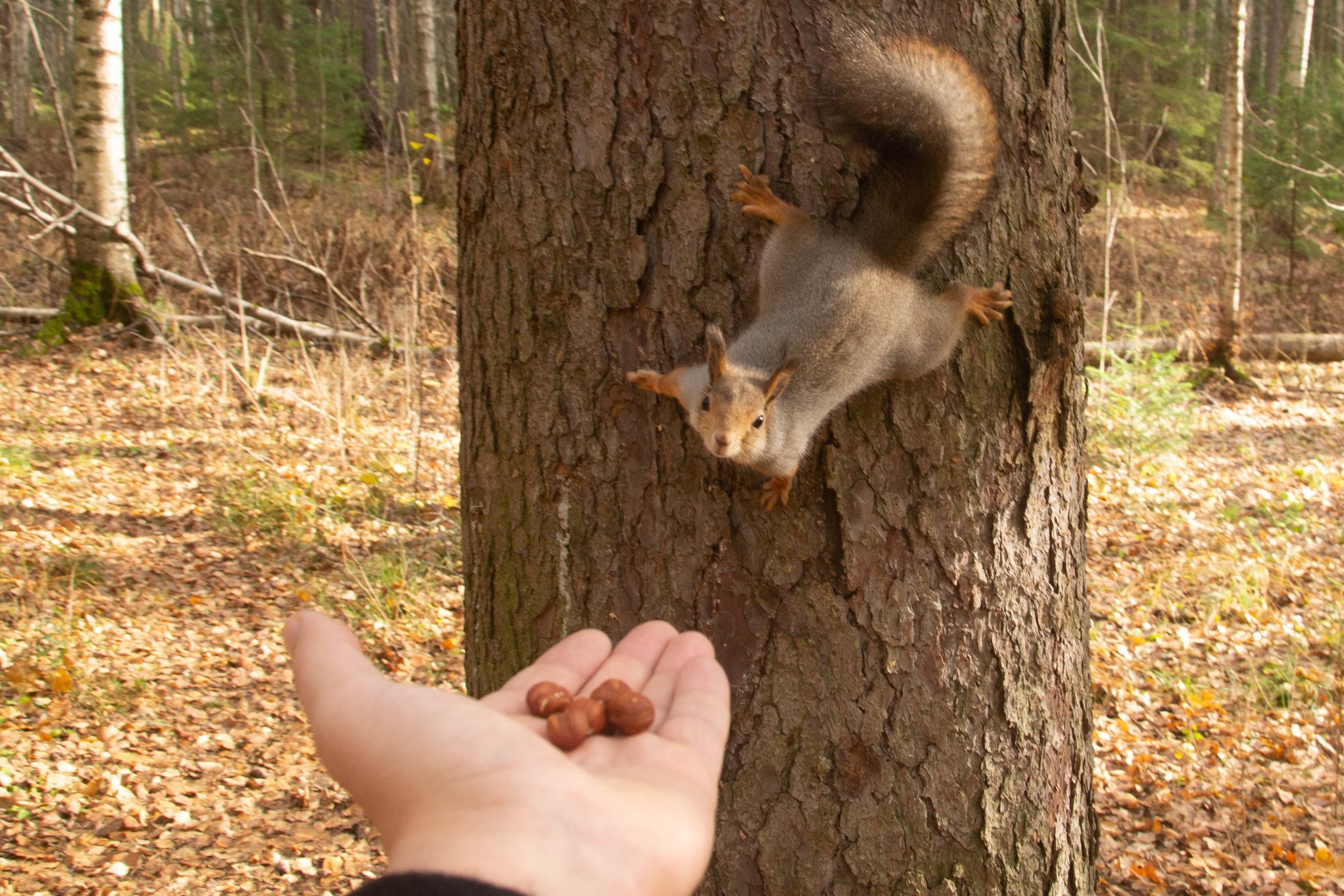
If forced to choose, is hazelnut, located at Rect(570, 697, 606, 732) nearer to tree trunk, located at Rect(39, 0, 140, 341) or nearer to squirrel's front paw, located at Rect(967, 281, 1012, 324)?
squirrel's front paw, located at Rect(967, 281, 1012, 324)

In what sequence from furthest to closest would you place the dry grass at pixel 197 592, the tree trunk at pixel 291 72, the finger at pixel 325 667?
the tree trunk at pixel 291 72 → the dry grass at pixel 197 592 → the finger at pixel 325 667

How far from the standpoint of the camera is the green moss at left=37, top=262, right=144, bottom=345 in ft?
27.1

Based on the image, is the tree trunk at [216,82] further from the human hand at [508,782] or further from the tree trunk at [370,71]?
the human hand at [508,782]

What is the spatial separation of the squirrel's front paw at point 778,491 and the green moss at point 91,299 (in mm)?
7856

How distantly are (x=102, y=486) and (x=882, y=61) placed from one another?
556 cm

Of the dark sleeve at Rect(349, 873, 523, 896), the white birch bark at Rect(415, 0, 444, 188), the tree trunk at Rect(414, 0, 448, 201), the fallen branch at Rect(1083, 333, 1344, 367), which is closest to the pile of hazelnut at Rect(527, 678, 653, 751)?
the dark sleeve at Rect(349, 873, 523, 896)

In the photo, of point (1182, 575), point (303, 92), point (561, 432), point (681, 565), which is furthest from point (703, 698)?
point (303, 92)

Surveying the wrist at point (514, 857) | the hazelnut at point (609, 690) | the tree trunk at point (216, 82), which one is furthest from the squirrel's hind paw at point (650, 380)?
the tree trunk at point (216, 82)

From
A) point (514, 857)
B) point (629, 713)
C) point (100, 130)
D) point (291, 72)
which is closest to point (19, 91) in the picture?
point (291, 72)

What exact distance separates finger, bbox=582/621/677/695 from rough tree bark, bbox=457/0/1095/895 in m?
0.19

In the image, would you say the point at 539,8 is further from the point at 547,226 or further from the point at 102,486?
the point at 102,486

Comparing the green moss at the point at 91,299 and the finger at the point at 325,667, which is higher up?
the green moss at the point at 91,299

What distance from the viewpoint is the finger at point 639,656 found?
180 cm

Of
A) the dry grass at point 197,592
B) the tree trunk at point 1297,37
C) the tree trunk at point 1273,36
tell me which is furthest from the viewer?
the tree trunk at point 1273,36
